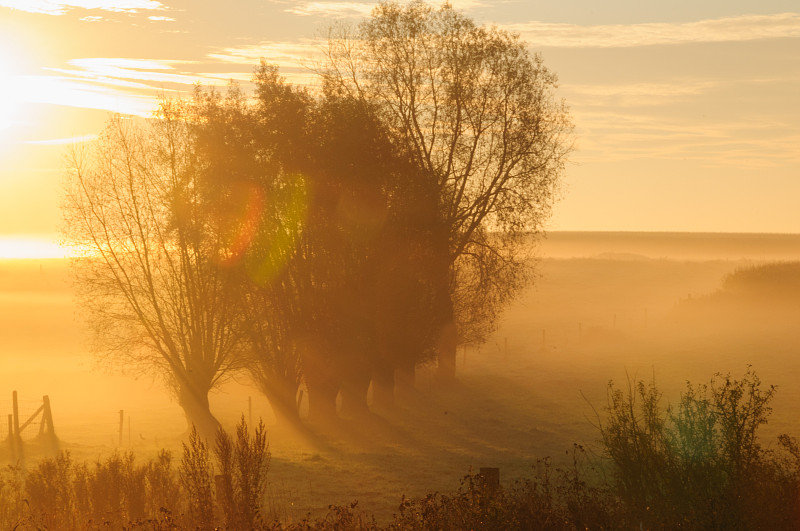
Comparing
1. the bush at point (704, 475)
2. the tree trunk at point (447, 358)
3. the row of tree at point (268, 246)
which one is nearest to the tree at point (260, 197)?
the row of tree at point (268, 246)

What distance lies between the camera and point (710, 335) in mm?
64375

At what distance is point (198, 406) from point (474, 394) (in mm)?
17298

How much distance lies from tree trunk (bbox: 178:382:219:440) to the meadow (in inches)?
76.3

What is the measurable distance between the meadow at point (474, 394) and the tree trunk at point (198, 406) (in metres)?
1.94

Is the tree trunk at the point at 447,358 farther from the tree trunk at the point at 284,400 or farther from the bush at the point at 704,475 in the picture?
the bush at the point at 704,475

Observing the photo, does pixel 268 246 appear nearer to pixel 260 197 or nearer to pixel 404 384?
pixel 260 197

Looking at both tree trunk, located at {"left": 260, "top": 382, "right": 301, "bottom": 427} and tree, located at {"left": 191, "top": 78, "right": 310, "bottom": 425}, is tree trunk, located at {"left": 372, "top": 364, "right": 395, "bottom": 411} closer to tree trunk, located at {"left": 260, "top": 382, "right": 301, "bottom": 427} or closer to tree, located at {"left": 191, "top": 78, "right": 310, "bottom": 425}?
tree trunk, located at {"left": 260, "top": 382, "right": 301, "bottom": 427}

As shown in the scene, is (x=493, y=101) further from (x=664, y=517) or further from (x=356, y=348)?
(x=664, y=517)

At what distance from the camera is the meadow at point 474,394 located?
27.1 meters

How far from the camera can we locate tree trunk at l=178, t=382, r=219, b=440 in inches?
1219

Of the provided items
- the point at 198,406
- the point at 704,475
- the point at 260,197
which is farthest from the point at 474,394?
the point at 704,475

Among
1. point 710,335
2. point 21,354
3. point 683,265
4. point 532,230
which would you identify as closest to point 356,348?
point 532,230

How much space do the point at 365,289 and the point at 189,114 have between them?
27.7 feet

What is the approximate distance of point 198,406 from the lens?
31125 mm
